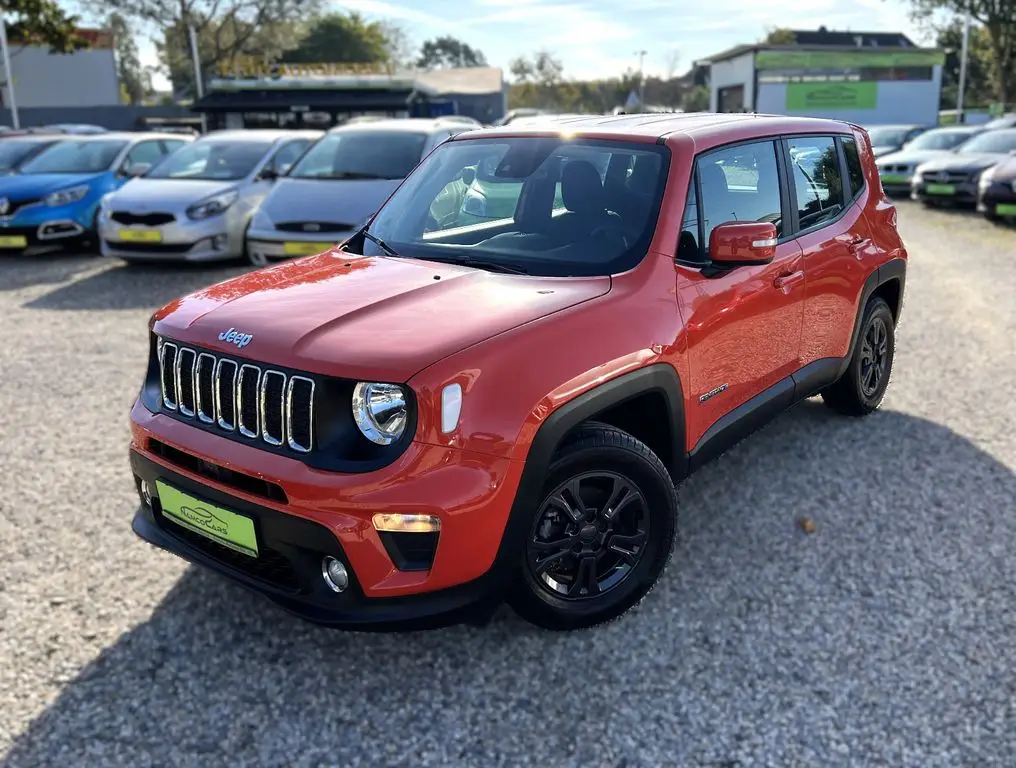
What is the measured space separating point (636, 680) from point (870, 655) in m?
0.82

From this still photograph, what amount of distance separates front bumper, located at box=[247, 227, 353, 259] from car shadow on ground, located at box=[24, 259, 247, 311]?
0.77 metres

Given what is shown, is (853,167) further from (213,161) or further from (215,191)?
(213,161)

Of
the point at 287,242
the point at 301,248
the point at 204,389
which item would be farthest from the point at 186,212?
the point at 204,389

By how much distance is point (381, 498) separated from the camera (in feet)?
8.14

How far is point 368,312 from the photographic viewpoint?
9.43ft

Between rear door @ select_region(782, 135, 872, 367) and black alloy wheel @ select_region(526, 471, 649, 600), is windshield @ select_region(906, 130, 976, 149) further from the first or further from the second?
black alloy wheel @ select_region(526, 471, 649, 600)

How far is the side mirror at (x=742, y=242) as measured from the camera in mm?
3234

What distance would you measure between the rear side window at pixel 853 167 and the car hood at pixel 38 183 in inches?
386

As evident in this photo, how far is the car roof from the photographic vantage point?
142 inches

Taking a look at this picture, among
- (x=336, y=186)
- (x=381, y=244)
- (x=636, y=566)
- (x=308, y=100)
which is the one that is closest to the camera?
(x=636, y=566)

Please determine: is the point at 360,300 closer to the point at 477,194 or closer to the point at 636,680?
the point at 477,194

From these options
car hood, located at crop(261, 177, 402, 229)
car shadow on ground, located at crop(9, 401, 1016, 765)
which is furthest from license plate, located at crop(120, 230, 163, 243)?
car shadow on ground, located at crop(9, 401, 1016, 765)

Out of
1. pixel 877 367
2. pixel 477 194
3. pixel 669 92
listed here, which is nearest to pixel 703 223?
pixel 477 194

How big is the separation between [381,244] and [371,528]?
5.54ft
